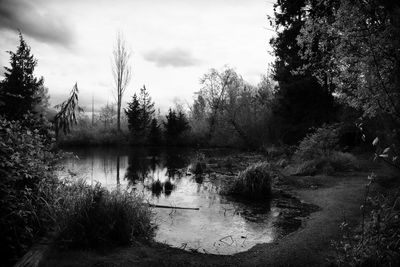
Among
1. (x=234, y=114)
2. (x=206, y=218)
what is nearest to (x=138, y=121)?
(x=234, y=114)

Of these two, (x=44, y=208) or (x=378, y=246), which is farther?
(x=44, y=208)

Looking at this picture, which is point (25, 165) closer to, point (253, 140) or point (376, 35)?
point (376, 35)

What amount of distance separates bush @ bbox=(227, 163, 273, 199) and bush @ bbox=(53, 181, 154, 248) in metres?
5.21

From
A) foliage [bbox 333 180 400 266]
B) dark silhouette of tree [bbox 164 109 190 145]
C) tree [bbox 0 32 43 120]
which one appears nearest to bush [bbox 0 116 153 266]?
foliage [bbox 333 180 400 266]

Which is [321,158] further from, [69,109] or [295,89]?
[69,109]

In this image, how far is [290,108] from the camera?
24.1m

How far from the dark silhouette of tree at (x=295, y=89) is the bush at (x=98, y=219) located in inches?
715

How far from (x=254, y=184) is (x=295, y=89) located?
1325 centimetres

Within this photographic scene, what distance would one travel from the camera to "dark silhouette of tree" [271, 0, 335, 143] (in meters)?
22.5

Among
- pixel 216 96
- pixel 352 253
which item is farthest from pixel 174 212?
pixel 216 96

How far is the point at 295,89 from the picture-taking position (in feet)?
74.9

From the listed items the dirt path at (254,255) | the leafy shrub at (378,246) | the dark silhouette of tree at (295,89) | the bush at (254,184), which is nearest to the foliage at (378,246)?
the leafy shrub at (378,246)

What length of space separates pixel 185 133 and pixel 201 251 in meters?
35.7

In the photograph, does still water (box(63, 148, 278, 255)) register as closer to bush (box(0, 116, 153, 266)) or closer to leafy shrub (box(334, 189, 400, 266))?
bush (box(0, 116, 153, 266))
